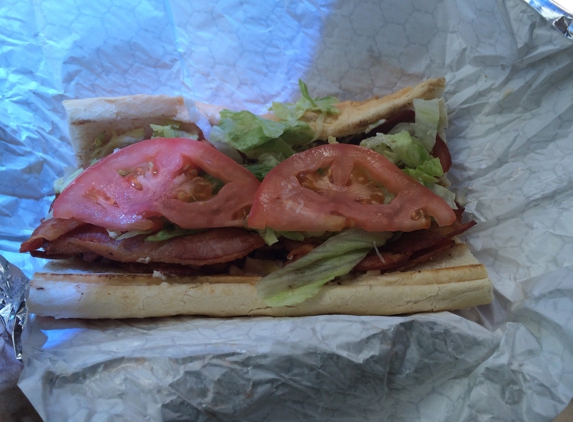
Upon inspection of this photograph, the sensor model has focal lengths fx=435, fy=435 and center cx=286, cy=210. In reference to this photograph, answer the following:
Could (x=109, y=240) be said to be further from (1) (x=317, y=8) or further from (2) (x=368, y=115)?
(1) (x=317, y=8)

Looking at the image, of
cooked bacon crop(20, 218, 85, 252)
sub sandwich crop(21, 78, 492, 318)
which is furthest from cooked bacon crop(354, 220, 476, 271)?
cooked bacon crop(20, 218, 85, 252)

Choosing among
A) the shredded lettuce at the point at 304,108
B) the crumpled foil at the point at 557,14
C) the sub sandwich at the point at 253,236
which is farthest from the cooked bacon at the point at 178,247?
the crumpled foil at the point at 557,14

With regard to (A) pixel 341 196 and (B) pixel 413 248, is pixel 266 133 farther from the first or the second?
(B) pixel 413 248

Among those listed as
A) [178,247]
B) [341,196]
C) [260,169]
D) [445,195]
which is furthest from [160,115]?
[445,195]

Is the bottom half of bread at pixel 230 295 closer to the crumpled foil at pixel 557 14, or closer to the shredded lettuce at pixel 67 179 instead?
the shredded lettuce at pixel 67 179

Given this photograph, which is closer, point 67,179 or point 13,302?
point 13,302

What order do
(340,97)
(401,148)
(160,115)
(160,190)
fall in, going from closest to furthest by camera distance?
1. (160,190)
2. (401,148)
3. (160,115)
4. (340,97)
